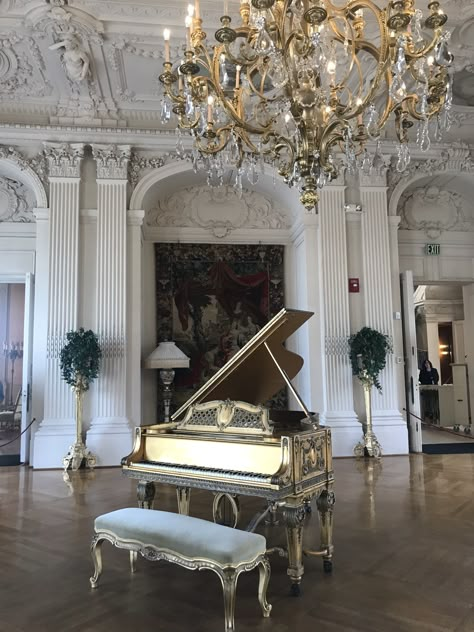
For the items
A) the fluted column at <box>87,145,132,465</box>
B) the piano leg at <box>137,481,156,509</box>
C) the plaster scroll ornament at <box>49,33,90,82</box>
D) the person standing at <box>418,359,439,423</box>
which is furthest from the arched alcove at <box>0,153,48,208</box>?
the person standing at <box>418,359,439,423</box>

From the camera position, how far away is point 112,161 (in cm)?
701

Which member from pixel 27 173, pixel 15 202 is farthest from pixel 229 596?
pixel 15 202

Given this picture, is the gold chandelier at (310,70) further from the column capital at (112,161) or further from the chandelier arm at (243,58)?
the column capital at (112,161)

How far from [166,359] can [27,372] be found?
1.96 metres

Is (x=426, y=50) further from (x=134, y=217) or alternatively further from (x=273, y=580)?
(x=134, y=217)

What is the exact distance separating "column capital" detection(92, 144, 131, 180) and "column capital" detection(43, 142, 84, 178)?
0.24 metres

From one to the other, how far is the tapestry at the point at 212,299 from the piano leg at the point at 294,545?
505 cm

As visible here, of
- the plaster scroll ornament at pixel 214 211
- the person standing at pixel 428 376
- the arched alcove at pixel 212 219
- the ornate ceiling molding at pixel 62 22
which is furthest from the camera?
the person standing at pixel 428 376

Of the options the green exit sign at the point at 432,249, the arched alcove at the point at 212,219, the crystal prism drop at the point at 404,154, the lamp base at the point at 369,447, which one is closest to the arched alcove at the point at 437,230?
the green exit sign at the point at 432,249

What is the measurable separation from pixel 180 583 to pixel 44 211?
5590 mm

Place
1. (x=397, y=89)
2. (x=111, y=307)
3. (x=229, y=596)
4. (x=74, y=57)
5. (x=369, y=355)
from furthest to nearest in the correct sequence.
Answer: (x=111, y=307) < (x=369, y=355) < (x=74, y=57) < (x=397, y=89) < (x=229, y=596)

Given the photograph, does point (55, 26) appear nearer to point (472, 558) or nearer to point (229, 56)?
point (229, 56)

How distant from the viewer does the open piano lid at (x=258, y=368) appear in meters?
3.08

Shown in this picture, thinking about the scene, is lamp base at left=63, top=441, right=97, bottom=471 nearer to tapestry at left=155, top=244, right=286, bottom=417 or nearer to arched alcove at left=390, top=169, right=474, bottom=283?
tapestry at left=155, top=244, right=286, bottom=417
